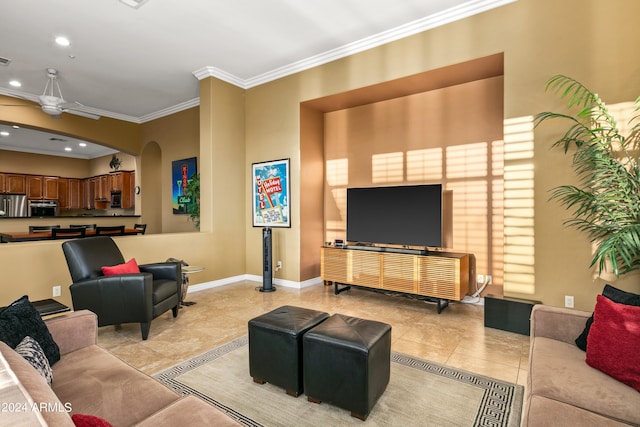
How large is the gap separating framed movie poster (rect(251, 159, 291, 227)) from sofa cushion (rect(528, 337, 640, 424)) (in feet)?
12.7

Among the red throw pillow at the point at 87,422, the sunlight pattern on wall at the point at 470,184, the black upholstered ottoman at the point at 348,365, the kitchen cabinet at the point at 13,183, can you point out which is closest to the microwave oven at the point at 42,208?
the kitchen cabinet at the point at 13,183

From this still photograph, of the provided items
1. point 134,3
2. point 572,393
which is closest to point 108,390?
point 572,393

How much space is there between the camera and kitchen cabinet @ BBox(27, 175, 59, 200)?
30.8 feet

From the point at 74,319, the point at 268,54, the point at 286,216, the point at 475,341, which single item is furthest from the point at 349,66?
the point at 74,319

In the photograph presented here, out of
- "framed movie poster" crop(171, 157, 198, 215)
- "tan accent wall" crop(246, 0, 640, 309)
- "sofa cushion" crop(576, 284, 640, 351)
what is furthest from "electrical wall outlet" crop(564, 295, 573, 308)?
"framed movie poster" crop(171, 157, 198, 215)

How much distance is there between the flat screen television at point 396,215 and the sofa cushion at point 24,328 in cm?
349

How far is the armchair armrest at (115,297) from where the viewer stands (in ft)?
9.66

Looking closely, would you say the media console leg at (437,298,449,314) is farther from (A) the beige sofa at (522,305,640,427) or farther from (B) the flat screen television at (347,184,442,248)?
(A) the beige sofa at (522,305,640,427)

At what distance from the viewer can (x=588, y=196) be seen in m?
2.71

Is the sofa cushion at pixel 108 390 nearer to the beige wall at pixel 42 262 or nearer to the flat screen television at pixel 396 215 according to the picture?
the beige wall at pixel 42 262

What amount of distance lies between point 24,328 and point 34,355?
0.80 feet

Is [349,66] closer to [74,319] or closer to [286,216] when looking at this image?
[286,216]

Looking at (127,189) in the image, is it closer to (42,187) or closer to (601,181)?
(42,187)

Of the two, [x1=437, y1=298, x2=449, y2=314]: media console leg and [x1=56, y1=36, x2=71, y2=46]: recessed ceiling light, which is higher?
[x1=56, y1=36, x2=71, y2=46]: recessed ceiling light
